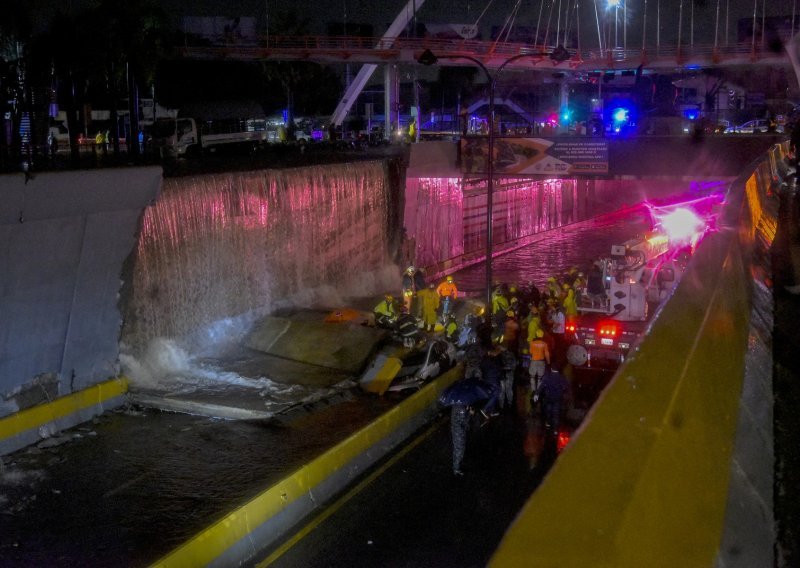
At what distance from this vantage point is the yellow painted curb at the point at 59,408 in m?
12.9

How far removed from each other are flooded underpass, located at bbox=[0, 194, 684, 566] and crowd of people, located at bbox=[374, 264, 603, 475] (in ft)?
2.54

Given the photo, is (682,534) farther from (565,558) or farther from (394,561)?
(394,561)

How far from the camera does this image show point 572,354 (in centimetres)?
1404

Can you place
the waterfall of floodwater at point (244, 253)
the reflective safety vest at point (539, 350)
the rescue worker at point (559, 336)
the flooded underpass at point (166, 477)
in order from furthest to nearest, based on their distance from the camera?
the waterfall of floodwater at point (244, 253) < the rescue worker at point (559, 336) < the reflective safety vest at point (539, 350) < the flooded underpass at point (166, 477)

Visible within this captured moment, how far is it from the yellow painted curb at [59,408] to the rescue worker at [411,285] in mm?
7274

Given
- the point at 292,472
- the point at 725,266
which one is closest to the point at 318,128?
the point at 292,472

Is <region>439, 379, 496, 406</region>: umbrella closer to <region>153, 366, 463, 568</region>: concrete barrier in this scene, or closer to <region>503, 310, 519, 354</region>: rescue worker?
<region>153, 366, 463, 568</region>: concrete barrier

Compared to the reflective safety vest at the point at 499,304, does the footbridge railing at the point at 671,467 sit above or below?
above

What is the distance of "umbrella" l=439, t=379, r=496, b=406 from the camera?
35.0 ft

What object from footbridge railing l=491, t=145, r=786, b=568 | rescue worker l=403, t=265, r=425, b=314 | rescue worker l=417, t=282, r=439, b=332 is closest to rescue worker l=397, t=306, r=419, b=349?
rescue worker l=417, t=282, r=439, b=332

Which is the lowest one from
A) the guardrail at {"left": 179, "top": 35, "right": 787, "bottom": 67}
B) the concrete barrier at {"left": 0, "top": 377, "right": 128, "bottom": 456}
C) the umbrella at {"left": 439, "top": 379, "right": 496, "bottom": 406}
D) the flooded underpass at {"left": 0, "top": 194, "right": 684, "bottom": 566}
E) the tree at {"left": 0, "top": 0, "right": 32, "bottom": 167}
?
the flooded underpass at {"left": 0, "top": 194, "right": 684, "bottom": 566}

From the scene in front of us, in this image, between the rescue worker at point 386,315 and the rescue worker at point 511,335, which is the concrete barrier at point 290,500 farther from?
the rescue worker at point 386,315

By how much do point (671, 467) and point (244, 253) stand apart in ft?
62.3

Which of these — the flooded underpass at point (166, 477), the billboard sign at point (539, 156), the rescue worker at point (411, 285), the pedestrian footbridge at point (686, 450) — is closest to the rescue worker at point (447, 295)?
the rescue worker at point (411, 285)
